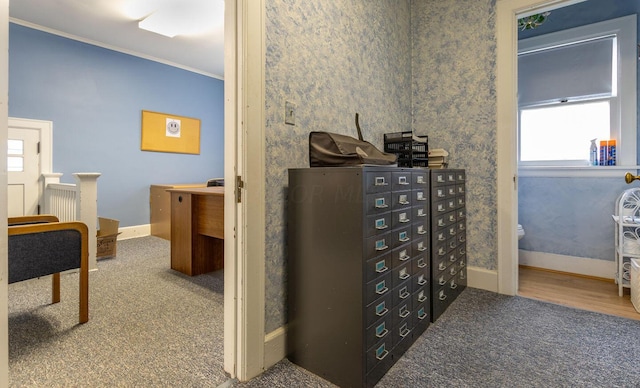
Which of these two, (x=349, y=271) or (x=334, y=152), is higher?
(x=334, y=152)

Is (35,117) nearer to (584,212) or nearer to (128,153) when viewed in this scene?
(128,153)

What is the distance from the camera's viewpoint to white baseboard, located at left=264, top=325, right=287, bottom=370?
1427mm

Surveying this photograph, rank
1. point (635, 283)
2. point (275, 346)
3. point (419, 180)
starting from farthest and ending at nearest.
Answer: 1. point (635, 283)
2. point (419, 180)
3. point (275, 346)

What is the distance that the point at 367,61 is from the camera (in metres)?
2.13

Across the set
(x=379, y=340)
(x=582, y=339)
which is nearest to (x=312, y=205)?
(x=379, y=340)

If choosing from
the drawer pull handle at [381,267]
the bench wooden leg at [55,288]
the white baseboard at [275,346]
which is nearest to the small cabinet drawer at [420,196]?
the drawer pull handle at [381,267]

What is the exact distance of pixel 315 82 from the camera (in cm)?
168

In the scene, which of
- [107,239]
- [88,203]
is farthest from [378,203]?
[107,239]

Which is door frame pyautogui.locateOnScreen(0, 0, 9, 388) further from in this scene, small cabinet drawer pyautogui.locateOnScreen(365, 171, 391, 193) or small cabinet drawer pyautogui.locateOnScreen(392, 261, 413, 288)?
small cabinet drawer pyautogui.locateOnScreen(392, 261, 413, 288)

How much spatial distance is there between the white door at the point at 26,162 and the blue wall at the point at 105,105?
9cm

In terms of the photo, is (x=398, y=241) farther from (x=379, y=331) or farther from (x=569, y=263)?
(x=569, y=263)

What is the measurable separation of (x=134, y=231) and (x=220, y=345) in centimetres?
342

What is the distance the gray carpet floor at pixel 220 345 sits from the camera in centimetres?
134

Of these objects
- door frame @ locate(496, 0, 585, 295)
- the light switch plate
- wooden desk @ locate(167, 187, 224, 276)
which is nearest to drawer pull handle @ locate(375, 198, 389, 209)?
the light switch plate
